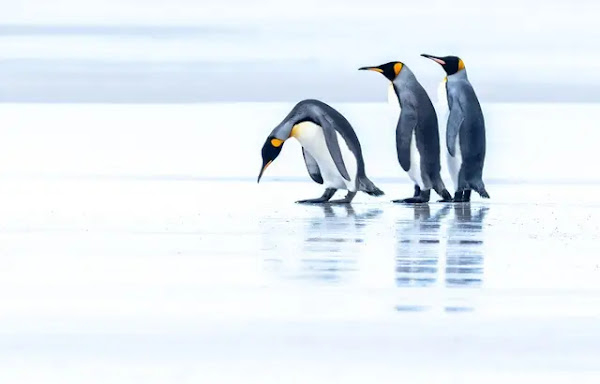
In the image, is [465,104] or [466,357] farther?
[465,104]

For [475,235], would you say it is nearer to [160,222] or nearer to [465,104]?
[160,222]

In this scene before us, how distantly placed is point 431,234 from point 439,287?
209 cm

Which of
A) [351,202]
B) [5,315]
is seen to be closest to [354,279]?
[5,315]

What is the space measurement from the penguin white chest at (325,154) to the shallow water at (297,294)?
52 centimetres

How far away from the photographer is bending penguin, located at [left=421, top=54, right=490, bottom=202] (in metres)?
10.4

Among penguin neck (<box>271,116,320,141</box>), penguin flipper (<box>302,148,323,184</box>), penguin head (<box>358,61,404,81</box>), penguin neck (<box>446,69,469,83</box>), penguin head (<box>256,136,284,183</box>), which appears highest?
penguin head (<box>358,61,404,81</box>)

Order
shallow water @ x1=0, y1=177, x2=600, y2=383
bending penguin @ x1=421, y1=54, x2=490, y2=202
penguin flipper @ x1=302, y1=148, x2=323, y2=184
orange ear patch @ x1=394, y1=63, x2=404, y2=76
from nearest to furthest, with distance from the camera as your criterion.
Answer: shallow water @ x1=0, y1=177, x2=600, y2=383 → penguin flipper @ x1=302, y1=148, x2=323, y2=184 → bending penguin @ x1=421, y1=54, x2=490, y2=202 → orange ear patch @ x1=394, y1=63, x2=404, y2=76

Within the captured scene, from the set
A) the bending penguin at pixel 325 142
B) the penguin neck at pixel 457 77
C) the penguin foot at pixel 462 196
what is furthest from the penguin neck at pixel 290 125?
the penguin neck at pixel 457 77

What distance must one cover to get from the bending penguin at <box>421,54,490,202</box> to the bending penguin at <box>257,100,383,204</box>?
0.72 m

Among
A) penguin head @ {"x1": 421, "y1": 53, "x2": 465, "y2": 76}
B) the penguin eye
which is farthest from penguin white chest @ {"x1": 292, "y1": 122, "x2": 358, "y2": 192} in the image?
penguin head @ {"x1": 421, "y1": 53, "x2": 465, "y2": 76}

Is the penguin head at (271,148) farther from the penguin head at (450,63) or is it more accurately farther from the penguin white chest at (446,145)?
the penguin head at (450,63)

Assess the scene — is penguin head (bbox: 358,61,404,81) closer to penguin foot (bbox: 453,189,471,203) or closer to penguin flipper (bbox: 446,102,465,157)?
penguin flipper (bbox: 446,102,465,157)

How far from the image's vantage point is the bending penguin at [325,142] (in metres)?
9.98

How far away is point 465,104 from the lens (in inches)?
413
